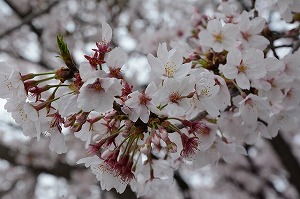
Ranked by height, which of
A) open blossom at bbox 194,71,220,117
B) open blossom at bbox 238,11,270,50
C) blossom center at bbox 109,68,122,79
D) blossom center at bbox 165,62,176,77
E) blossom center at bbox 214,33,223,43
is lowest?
open blossom at bbox 238,11,270,50

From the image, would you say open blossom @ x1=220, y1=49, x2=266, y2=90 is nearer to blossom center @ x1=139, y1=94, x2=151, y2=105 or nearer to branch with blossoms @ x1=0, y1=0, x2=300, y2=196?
branch with blossoms @ x1=0, y1=0, x2=300, y2=196

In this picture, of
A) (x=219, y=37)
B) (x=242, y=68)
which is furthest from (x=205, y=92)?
(x=219, y=37)

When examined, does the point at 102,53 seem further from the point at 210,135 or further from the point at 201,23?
the point at 201,23

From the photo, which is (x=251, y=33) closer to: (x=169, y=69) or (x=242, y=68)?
(x=242, y=68)

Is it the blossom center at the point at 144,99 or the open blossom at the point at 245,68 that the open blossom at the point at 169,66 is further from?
the open blossom at the point at 245,68

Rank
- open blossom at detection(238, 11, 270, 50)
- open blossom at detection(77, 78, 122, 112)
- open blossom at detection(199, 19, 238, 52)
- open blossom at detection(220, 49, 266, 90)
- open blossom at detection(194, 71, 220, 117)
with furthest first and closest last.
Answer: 1. open blossom at detection(238, 11, 270, 50)
2. open blossom at detection(199, 19, 238, 52)
3. open blossom at detection(220, 49, 266, 90)
4. open blossom at detection(194, 71, 220, 117)
5. open blossom at detection(77, 78, 122, 112)

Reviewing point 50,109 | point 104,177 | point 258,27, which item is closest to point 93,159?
point 104,177

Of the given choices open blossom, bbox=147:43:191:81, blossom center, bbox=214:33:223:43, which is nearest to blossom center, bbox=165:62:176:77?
open blossom, bbox=147:43:191:81

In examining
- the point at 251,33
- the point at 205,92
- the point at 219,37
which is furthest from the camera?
the point at 251,33
